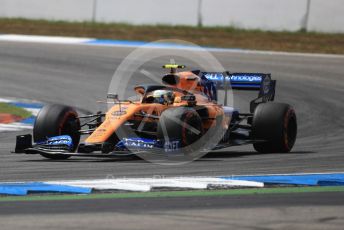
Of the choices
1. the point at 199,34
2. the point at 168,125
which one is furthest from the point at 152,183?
the point at 199,34

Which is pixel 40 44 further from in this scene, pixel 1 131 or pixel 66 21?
pixel 1 131

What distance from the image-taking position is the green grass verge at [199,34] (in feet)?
101

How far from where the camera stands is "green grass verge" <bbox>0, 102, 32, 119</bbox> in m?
20.4

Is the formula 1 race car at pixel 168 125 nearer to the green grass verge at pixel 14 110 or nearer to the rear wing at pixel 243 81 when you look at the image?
the rear wing at pixel 243 81

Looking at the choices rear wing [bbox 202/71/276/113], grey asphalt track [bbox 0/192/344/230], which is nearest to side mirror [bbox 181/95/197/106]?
rear wing [bbox 202/71/276/113]

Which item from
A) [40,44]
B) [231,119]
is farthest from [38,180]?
[40,44]

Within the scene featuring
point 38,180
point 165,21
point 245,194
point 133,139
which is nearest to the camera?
point 245,194

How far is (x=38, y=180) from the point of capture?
11.4 meters

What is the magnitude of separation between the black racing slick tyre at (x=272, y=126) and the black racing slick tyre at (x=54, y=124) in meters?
2.84

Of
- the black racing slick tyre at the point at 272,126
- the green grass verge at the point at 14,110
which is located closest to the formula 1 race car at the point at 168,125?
the black racing slick tyre at the point at 272,126

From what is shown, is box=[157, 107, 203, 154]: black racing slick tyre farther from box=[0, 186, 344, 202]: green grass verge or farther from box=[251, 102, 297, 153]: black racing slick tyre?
box=[0, 186, 344, 202]: green grass verge

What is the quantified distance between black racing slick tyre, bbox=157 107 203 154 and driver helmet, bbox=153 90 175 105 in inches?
28.8

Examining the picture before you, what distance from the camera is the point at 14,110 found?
821 inches

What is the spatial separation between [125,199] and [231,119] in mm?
5137
